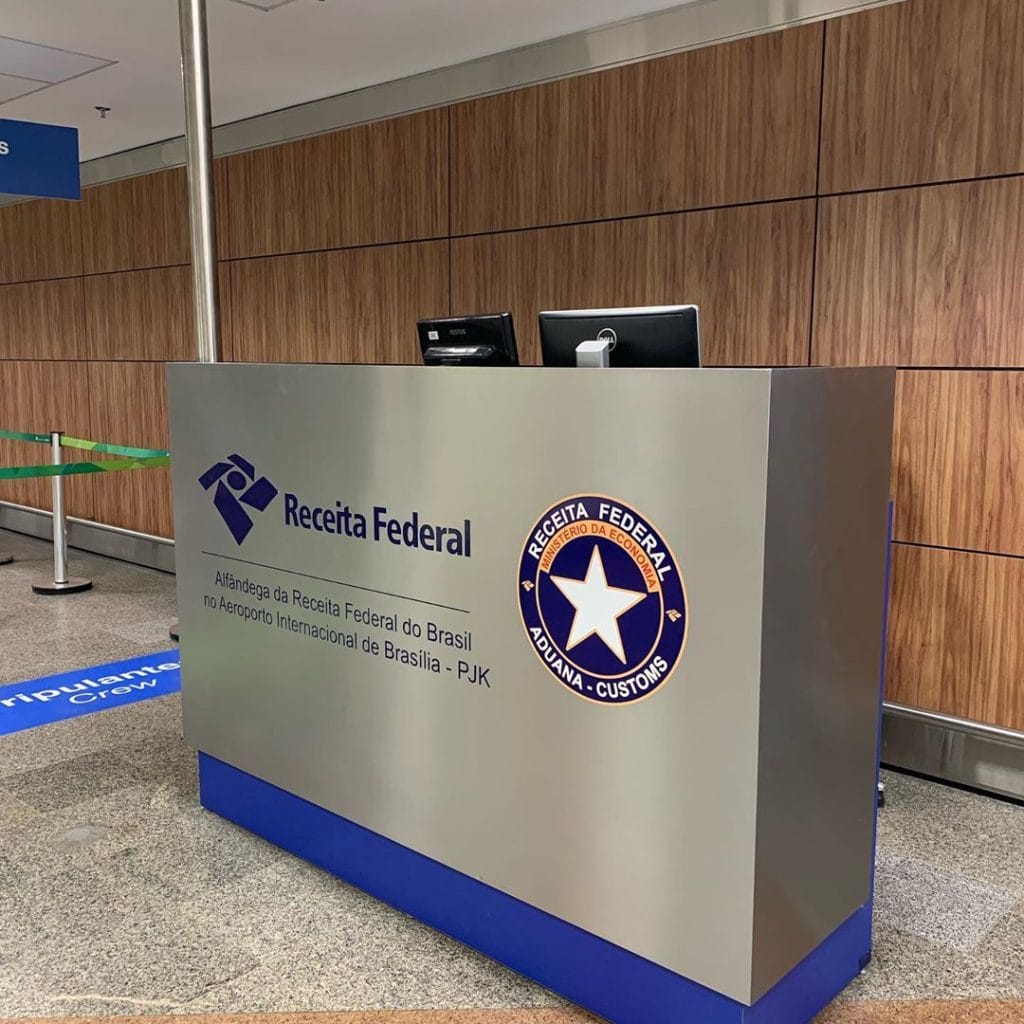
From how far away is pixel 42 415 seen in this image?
7.90 meters

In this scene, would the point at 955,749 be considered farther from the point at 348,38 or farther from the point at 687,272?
the point at 348,38

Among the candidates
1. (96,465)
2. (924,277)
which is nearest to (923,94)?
(924,277)

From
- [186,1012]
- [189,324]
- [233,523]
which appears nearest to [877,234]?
[233,523]

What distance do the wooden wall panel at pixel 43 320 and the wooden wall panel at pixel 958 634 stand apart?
6030mm

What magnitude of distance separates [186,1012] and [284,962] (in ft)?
0.82

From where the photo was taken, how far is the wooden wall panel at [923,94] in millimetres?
3131

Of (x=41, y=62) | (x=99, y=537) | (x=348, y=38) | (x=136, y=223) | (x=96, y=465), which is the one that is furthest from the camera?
(x=99, y=537)

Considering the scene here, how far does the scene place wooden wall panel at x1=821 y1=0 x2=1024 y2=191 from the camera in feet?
10.3

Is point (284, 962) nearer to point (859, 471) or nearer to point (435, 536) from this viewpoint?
point (435, 536)

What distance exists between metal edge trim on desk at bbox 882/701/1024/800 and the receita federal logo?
7.44ft

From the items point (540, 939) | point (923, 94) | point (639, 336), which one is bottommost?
point (540, 939)

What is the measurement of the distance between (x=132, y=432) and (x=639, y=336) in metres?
5.50

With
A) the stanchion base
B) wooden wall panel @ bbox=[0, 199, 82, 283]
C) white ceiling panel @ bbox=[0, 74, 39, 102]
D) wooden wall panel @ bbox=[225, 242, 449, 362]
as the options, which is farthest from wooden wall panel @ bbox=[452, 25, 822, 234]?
wooden wall panel @ bbox=[0, 199, 82, 283]

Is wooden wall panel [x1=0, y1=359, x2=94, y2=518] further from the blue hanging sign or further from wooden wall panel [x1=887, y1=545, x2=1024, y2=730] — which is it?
wooden wall panel [x1=887, y1=545, x2=1024, y2=730]
